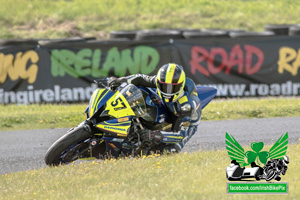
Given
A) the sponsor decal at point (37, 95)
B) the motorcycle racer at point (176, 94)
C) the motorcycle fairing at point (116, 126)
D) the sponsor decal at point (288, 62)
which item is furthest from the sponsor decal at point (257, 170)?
the sponsor decal at point (288, 62)

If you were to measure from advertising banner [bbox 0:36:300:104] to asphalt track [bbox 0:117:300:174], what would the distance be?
3.04 metres

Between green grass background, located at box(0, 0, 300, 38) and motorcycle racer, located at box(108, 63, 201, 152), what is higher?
green grass background, located at box(0, 0, 300, 38)

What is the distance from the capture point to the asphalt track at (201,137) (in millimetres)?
8625

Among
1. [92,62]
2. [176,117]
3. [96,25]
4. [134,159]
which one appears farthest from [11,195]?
[96,25]

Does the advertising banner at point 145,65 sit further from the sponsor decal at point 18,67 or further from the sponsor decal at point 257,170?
the sponsor decal at point 257,170

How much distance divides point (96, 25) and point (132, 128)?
20884mm

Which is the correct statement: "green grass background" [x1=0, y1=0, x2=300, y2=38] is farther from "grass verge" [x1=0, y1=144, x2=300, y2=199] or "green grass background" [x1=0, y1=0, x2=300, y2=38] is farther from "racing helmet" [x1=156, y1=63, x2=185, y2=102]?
"grass verge" [x1=0, y1=144, x2=300, y2=199]

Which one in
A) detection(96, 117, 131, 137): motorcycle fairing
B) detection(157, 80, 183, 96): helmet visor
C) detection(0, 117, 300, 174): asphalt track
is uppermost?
detection(157, 80, 183, 96): helmet visor

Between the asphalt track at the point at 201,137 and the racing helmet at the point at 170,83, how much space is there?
1.86 meters

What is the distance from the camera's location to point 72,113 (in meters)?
12.3

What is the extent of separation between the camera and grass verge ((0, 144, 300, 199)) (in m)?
5.31

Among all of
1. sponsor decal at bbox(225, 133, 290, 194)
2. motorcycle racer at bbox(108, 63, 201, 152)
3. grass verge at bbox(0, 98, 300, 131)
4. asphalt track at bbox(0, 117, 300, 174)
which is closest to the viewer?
sponsor decal at bbox(225, 133, 290, 194)

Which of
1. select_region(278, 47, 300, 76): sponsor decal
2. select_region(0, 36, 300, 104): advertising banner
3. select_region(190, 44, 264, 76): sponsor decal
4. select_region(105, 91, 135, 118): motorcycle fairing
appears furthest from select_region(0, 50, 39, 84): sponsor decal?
select_region(105, 91, 135, 118): motorcycle fairing

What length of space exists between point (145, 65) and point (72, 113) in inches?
106
